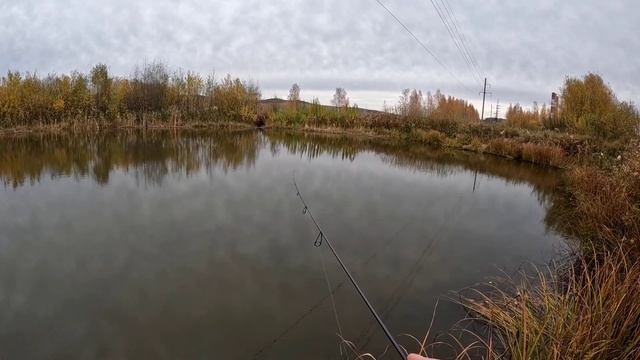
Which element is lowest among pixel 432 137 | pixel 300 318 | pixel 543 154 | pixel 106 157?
pixel 300 318

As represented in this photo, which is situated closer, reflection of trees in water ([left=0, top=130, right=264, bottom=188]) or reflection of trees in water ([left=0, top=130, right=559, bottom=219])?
reflection of trees in water ([left=0, top=130, right=264, bottom=188])

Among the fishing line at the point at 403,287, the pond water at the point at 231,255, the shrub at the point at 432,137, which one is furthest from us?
the shrub at the point at 432,137

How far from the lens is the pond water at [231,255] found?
2971mm

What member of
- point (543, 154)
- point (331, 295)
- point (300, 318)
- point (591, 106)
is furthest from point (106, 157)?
point (591, 106)

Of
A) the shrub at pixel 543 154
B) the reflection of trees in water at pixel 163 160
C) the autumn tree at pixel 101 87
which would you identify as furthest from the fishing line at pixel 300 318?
the autumn tree at pixel 101 87

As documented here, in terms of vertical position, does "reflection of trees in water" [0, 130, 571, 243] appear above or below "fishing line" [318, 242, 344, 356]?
above

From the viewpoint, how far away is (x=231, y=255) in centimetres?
441

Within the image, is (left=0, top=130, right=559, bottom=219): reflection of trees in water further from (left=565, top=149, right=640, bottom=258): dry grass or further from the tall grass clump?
(left=565, top=149, right=640, bottom=258): dry grass

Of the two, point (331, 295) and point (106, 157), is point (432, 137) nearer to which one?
point (106, 157)

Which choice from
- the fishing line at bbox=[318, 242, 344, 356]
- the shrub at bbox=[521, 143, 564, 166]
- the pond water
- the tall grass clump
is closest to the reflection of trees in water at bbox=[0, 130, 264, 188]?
the pond water

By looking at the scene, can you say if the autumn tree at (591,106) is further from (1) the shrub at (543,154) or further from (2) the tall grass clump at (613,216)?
(2) the tall grass clump at (613,216)

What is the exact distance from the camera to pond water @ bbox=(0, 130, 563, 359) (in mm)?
2971

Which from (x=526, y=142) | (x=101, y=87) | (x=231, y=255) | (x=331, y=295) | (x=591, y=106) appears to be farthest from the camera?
(x=101, y=87)

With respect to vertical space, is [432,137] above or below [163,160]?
above
